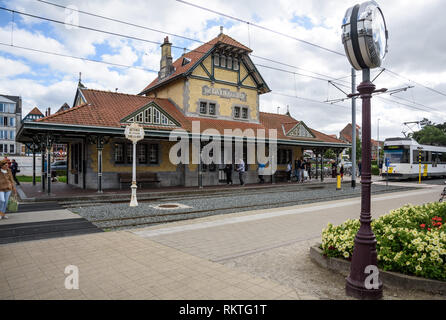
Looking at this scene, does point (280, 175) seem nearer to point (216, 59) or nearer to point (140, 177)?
point (216, 59)

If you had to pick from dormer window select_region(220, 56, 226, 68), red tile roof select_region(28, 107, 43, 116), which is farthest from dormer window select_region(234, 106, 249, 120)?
red tile roof select_region(28, 107, 43, 116)

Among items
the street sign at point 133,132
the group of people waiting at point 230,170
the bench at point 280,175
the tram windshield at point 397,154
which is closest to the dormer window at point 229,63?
the group of people waiting at point 230,170

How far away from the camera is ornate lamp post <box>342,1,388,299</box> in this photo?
12.5 feet

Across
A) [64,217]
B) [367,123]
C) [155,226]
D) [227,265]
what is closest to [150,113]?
[64,217]

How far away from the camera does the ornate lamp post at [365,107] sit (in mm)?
3801

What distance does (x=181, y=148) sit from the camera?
19391mm

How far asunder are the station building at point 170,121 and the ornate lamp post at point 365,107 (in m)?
12.5

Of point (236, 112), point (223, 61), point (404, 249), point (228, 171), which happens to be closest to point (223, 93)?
point (236, 112)

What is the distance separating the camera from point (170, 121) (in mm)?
17984

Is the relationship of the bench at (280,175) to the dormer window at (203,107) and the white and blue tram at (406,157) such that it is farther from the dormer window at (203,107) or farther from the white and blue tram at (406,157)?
the white and blue tram at (406,157)

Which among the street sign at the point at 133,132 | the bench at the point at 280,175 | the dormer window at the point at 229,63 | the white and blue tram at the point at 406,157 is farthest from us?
the white and blue tram at the point at 406,157

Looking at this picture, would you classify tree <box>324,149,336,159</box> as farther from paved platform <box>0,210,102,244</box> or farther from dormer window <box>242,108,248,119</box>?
paved platform <box>0,210,102,244</box>

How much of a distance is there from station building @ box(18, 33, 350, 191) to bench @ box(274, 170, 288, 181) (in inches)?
15.0

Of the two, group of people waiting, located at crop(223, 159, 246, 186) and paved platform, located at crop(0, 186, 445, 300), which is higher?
group of people waiting, located at crop(223, 159, 246, 186)
